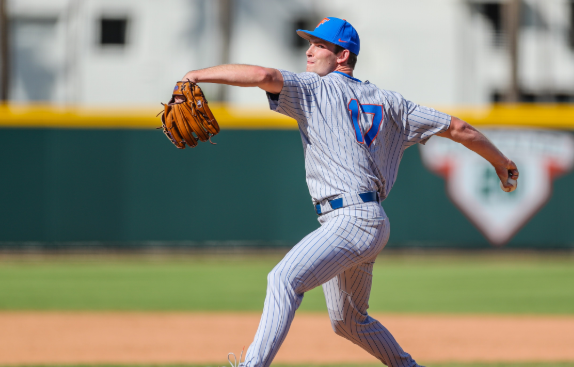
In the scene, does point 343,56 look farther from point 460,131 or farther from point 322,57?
A: point 460,131

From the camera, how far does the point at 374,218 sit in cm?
306

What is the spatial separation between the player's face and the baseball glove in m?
0.49

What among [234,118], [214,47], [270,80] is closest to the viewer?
[270,80]

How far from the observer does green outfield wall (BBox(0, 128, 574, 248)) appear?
35.2 ft

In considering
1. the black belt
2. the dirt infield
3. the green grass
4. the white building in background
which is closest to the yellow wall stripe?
the green grass

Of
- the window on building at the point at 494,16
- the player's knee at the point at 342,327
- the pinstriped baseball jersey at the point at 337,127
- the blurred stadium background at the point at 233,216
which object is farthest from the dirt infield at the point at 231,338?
the window on building at the point at 494,16

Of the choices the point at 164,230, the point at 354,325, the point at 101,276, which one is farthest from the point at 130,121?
the point at 354,325

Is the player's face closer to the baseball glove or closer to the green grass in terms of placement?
the baseball glove

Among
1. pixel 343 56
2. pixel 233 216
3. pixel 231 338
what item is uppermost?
pixel 343 56

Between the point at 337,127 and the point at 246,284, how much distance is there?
240 inches

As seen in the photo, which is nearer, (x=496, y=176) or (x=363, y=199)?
(x=363, y=199)

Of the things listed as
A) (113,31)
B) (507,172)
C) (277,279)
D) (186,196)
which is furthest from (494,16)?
→ (277,279)

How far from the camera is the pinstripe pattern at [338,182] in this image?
9.45 ft

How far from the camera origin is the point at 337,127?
3.07 m
